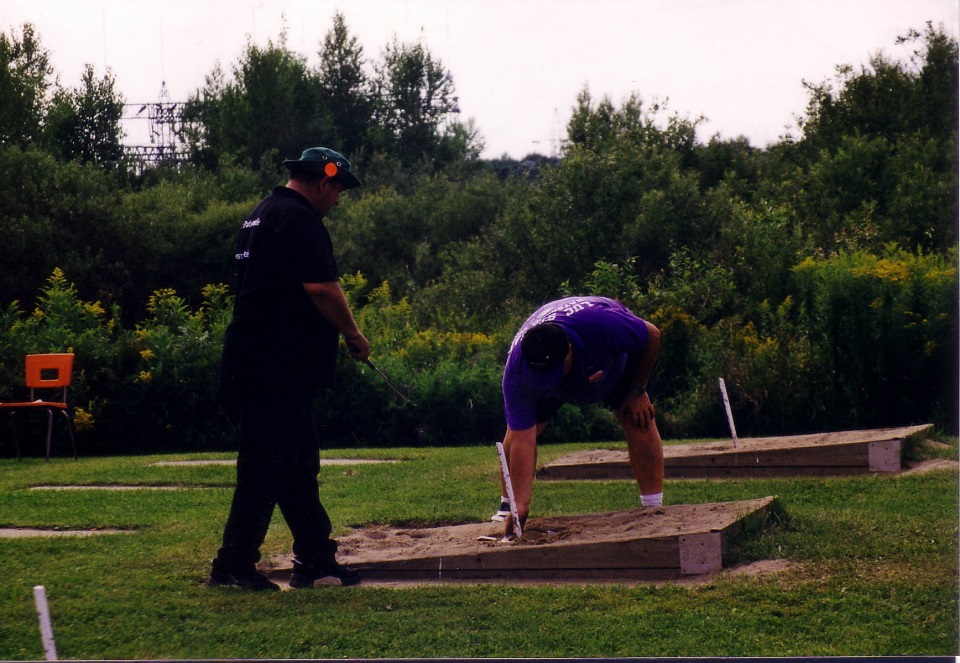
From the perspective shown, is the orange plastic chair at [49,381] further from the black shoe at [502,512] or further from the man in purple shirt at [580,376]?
the man in purple shirt at [580,376]

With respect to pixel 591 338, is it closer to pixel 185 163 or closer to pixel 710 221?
pixel 185 163

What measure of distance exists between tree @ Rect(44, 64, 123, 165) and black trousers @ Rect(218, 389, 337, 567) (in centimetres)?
233

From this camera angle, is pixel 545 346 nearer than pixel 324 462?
Yes

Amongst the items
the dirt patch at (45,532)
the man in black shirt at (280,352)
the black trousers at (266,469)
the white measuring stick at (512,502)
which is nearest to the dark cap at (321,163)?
the man in black shirt at (280,352)

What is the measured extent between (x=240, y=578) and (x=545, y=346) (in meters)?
1.75

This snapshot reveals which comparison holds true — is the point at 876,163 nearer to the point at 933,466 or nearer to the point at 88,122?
the point at 933,466

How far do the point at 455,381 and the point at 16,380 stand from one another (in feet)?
15.0

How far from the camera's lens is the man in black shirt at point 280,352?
511 centimetres

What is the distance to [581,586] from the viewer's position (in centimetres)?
517

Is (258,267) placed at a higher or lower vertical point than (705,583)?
higher

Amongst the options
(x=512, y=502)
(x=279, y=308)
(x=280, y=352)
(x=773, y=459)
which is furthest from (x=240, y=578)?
(x=773, y=459)

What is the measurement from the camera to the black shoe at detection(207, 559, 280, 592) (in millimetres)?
5191

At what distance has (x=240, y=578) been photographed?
5.21m

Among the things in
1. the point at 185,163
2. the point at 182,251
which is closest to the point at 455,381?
the point at 185,163
